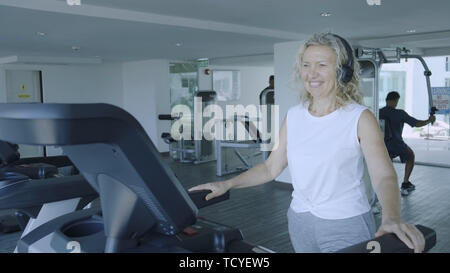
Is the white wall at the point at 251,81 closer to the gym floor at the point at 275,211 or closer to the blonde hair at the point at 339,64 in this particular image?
the gym floor at the point at 275,211

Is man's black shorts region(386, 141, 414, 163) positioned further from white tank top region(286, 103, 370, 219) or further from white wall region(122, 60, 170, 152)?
white wall region(122, 60, 170, 152)

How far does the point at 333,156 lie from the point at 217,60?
9129mm

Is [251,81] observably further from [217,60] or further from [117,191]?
[117,191]

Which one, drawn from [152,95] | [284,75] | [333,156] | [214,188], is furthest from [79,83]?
[333,156]

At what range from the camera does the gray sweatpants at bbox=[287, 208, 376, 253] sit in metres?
1.22

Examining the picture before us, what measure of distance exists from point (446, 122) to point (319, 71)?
7692 mm

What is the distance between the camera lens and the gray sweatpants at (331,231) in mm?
1219

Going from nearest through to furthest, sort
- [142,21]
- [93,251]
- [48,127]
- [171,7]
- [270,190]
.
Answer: [48,127]
[93,251]
[171,7]
[142,21]
[270,190]

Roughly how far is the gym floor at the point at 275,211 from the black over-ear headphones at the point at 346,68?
2.60 m

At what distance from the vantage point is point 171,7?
418 centimetres
